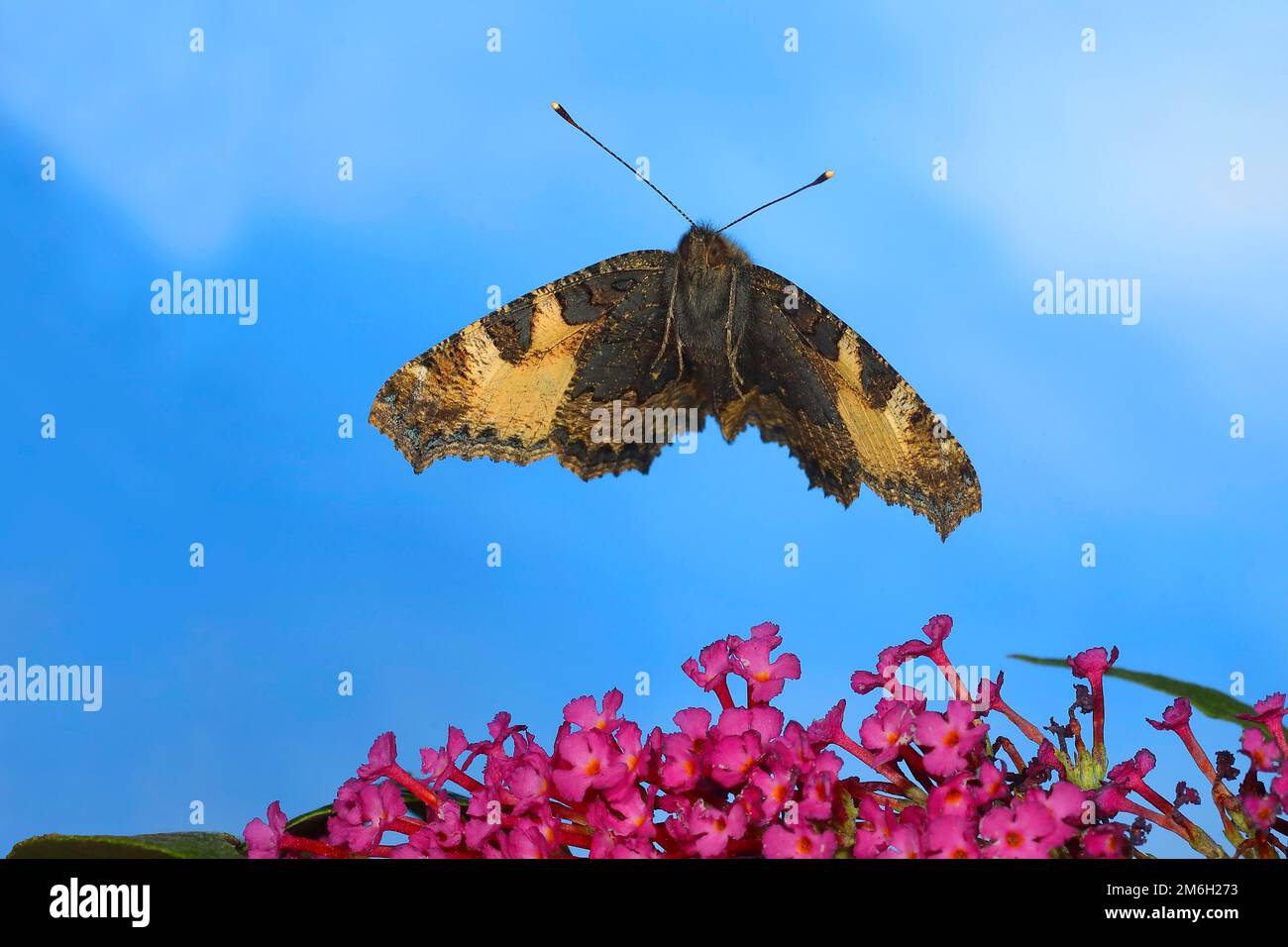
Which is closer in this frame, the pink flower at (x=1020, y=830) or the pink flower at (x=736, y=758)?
the pink flower at (x=1020, y=830)

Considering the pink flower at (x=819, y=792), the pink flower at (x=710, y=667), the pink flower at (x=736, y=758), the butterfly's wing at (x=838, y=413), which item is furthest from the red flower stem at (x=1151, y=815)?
the butterfly's wing at (x=838, y=413)

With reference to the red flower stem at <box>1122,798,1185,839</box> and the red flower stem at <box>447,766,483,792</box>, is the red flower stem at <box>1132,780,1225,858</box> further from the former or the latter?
the red flower stem at <box>447,766,483,792</box>

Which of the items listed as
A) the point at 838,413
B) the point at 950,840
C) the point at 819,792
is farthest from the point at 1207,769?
the point at 838,413

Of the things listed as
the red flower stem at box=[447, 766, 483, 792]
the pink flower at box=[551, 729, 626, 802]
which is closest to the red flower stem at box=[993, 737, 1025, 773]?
the pink flower at box=[551, 729, 626, 802]

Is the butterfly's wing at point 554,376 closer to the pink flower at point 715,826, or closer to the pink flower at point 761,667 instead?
the pink flower at point 761,667
